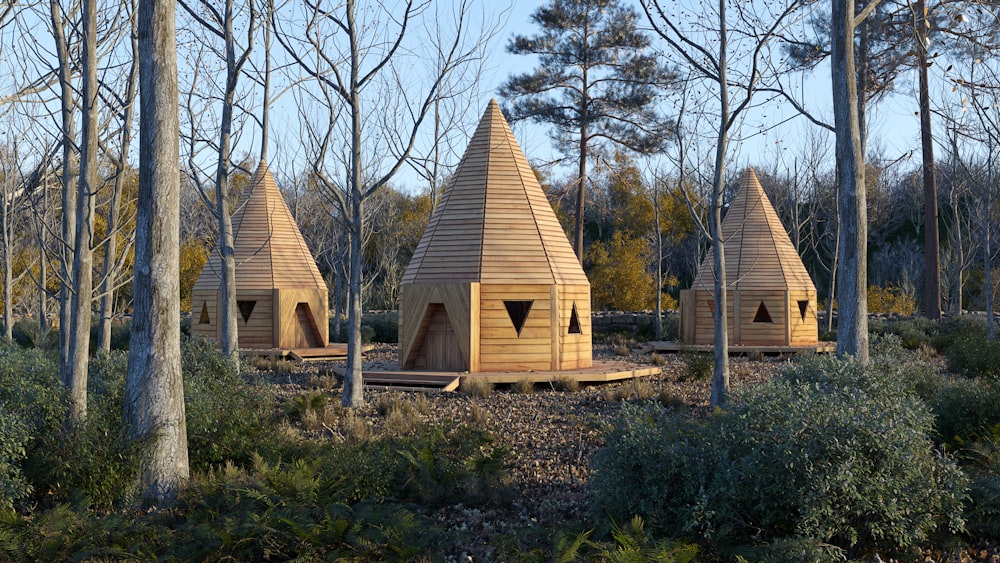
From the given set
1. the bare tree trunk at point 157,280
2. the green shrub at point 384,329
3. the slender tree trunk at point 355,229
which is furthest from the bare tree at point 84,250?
the green shrub at point 384,329

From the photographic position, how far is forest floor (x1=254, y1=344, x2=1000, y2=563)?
5.43m

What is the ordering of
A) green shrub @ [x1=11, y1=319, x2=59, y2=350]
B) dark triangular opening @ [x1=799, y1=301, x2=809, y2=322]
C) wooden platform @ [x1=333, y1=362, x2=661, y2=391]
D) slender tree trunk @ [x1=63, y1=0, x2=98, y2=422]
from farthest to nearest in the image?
green shrub @ [x1=11, y1=319, x2=59, y2=350] → dark triangular opening @ [x1=799, y1=301, x2=809, y2=322] → wooden platform @ [x1=333, y1=362, x2=661, y2=391] → slender tree trunk @ [x1=63, y1=0, x2=98, y2=422]

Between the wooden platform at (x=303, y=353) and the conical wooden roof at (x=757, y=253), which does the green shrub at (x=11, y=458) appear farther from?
the conical wooden roof at (x=757, y=253)

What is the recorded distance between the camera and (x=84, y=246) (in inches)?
288

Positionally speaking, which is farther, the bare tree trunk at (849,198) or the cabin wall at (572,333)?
the cabin wall at (572,333)

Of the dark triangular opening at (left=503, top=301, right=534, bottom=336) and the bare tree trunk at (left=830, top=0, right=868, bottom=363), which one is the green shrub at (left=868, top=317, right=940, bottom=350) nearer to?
the dark triangular opening at (left=503, top=301, right=534, bottom=336)

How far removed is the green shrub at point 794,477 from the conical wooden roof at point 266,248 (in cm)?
1421

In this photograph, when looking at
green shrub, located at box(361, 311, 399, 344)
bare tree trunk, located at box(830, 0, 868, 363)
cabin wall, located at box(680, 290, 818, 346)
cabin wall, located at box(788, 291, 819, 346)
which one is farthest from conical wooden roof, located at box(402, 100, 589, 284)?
green shrub, located at box(361, 311, 399, 344)

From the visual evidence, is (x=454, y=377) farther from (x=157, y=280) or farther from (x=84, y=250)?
(x=157, y=280)

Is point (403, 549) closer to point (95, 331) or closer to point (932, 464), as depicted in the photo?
point (932, 464)

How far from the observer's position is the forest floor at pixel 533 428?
17.8 ft

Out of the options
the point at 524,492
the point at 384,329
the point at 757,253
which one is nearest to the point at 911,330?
the point at 757,253

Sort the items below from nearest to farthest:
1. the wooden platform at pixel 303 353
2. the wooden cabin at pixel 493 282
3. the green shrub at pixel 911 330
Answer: the wooden cabin at pixel 493 282, the wooden platform at pixel 303 353, the green shrub at pixel 911 330

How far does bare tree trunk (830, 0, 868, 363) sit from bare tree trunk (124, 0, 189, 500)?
6.31m
